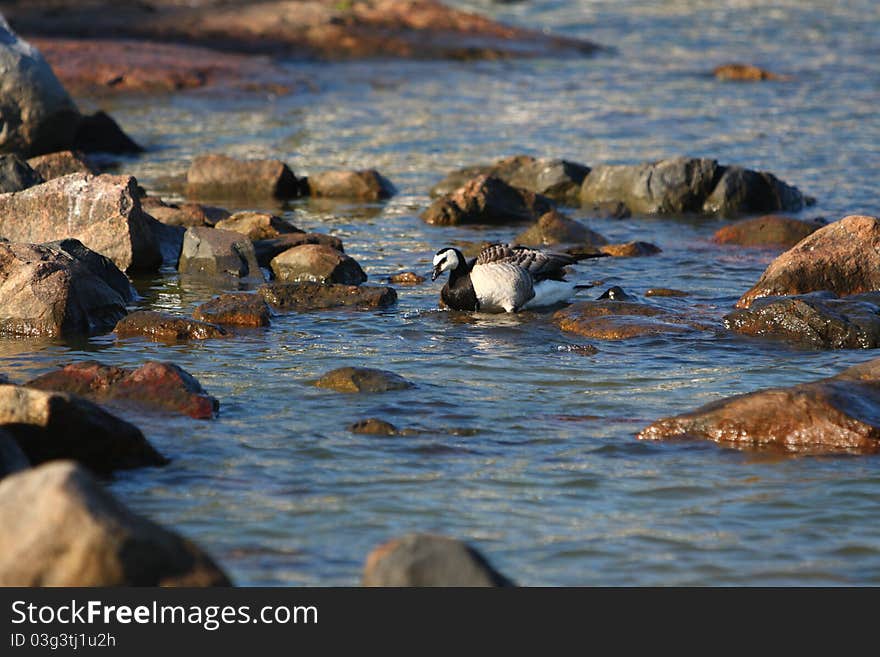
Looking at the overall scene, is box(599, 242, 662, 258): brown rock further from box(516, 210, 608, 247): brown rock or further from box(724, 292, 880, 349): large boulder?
box(724, 292, 880, 349): large boulder

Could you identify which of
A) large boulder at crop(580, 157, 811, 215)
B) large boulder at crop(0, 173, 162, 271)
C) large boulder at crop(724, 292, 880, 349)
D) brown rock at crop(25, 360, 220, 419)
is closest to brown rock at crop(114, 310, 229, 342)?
brown rock at crop(25, 360, 220, 419)

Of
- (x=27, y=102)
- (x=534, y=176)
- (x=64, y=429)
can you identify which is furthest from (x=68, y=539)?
(x=27, y=102)

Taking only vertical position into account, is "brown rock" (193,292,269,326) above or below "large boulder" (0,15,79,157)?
below

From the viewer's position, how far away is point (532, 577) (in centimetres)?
637

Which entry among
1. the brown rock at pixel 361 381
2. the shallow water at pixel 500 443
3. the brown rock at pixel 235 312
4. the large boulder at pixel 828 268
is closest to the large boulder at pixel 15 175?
the shallow water at pixel 500 443

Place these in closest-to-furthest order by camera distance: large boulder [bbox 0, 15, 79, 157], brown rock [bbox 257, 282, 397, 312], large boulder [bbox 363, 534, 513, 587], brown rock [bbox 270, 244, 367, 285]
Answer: large boulder [bbox 363, 534, 513, 587]
brown rock [bbox 257, 282, 397, 312]
brown rock [bbox 270, 244, 367, 285]
large boulder [bbox 0, 15, 79, 157]

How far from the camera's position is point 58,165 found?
1664cm

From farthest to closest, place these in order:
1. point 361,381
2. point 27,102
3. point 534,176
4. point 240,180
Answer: point 27,102, point 534,176, point 240,180, point 361,381

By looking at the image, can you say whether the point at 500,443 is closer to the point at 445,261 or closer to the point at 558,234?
the point at 445,261

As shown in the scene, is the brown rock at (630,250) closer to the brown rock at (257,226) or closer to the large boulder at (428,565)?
the brown rock at (257,226)

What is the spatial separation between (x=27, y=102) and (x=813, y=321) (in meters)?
11.8

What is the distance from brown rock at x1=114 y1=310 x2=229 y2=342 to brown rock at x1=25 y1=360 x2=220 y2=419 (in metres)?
1.82

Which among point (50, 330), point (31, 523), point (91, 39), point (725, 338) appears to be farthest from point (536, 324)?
point (91, 39)

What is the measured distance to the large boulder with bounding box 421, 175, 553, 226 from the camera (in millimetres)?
16266
